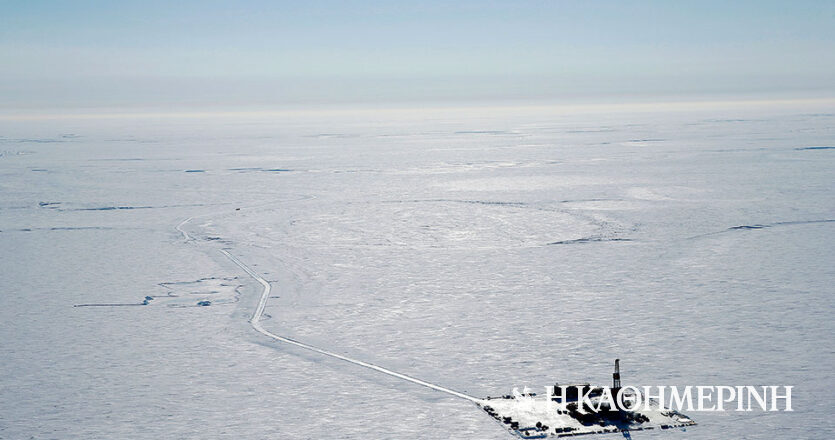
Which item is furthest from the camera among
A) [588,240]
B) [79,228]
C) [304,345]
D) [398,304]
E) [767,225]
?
[79,228]

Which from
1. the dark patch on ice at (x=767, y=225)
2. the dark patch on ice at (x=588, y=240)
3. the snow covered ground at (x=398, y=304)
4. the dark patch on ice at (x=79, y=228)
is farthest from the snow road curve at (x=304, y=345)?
the dark patch on ice at (x=767, y=225)

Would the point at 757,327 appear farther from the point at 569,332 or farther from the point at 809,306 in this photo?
the point at 569,332

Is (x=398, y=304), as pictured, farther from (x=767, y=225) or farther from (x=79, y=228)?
(x=79, y=228)

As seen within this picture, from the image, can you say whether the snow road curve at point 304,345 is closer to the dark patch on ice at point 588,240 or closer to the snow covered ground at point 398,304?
the snow covered ground at point 398,304

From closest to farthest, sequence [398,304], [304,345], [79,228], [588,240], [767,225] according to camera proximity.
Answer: [304,345]
[398,304]
[588,240]
[767,225]
[79,228]

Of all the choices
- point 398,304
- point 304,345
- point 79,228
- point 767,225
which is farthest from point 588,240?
point 79,228

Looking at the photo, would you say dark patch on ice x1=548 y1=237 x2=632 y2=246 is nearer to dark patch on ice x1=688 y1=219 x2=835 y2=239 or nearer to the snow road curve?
dark patch on ice x1=688 y1=219 x2=835 y2=239

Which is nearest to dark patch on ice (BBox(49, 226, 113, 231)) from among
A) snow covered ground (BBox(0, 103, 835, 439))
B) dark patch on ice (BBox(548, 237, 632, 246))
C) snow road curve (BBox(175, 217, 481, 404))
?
snow covered ground (BBox(0, 103, 835, 439))

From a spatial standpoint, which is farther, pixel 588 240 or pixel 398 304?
pixel 588 240

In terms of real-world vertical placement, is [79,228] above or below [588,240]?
above
